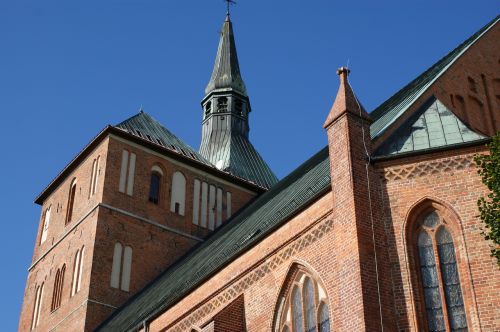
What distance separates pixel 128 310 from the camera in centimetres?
2439

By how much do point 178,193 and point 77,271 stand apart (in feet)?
15.9

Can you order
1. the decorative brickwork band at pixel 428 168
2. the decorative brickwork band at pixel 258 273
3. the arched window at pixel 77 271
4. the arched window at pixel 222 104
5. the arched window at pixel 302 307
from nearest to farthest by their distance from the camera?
1. the decorative brickwork band at pixel 428 168
2. the arched window at pixel 302 307
3. the decorative brickwork band at pixel 258 273
4. the arched window at pixel 77 271
5. the arched window at pixel 222 104

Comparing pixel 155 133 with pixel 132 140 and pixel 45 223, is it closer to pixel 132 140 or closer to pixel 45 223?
pixel 132 140

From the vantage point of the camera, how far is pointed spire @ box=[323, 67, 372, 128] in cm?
1602

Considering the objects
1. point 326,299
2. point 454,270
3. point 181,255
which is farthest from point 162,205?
point 454,270

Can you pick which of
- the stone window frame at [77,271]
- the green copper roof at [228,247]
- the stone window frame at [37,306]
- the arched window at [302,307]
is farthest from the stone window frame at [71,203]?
the arched window at [302,307]

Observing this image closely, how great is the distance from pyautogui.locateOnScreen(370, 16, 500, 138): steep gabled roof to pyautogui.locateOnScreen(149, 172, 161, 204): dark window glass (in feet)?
33.8

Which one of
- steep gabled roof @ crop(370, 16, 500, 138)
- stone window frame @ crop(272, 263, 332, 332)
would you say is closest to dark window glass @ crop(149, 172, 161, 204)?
steep gabled roof @ crop(370, 16, 500, 138)

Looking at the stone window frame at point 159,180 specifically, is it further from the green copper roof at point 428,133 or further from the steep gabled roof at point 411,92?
the green copper roof at point 428,133

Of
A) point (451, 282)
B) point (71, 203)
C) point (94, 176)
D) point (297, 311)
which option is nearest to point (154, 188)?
point (94, 176)

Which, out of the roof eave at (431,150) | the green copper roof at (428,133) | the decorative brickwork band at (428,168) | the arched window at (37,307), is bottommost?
Answer: the decorative brickwork band at (428,168)

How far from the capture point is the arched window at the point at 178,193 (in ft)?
97.8

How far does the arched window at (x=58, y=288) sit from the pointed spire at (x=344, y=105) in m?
15.7

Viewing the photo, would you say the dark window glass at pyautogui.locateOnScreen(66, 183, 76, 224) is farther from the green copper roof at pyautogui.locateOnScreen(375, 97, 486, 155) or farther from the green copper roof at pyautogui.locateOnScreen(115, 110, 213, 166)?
the green copper roof at pyautogui.locateOnScreen(375, 97, 486, 155)
